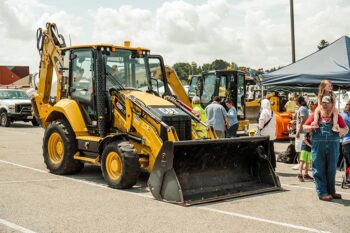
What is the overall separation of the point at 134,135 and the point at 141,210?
86.4 inches

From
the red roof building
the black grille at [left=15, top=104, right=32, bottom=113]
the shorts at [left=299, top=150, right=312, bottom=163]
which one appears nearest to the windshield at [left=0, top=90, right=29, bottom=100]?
the black grille at [left=15, top=104, right=32, bottom=113]

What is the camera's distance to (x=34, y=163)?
39.5ft

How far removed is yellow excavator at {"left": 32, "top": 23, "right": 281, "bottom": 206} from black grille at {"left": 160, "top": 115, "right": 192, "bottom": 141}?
0.02m

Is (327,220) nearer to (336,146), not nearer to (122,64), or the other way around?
(336,146)

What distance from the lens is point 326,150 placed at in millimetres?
8016

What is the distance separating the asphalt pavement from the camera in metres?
6.25

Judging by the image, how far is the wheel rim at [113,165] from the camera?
8.65 metres

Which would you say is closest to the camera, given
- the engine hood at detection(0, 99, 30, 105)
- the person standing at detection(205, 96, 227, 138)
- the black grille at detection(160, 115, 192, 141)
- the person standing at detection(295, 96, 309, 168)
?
the black grille at detection(160, 115, 192, 141)

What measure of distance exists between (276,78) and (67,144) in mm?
6777

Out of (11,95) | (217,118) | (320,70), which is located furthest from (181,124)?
(11,95)

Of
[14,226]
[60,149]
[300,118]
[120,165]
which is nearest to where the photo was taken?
[14,226]

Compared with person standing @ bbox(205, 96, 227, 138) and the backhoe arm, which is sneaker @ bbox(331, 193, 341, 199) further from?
the backhoe arm

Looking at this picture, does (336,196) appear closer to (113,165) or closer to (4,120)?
(113,165)

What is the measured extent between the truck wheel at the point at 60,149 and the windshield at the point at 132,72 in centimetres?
130
